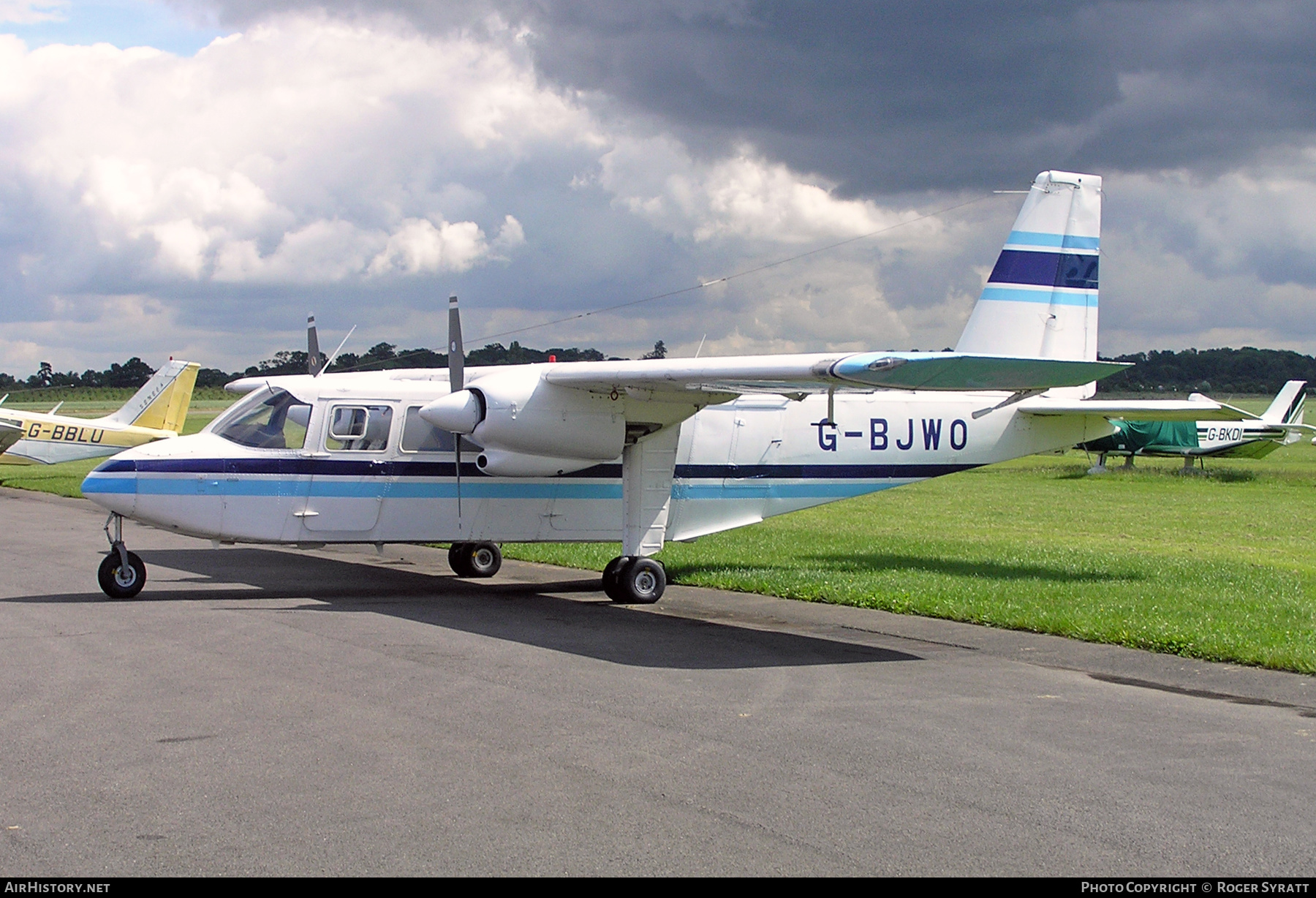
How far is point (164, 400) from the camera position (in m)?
34.8

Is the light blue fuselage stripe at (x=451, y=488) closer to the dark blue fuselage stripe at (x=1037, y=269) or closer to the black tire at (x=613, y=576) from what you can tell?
the black tire at (x=613, y=576)

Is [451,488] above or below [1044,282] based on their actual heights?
below

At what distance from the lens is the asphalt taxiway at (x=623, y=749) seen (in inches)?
195

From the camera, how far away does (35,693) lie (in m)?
7.91

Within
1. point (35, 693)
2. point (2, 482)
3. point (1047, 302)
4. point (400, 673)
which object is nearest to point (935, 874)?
point (400, 673)

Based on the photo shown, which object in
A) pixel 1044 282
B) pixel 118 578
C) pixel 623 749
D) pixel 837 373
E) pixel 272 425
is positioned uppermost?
pixel 1044 282

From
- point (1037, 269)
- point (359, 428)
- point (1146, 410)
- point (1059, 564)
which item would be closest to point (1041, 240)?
point (1037, 269)

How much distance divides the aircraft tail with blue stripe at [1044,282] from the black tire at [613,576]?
605 centimetres

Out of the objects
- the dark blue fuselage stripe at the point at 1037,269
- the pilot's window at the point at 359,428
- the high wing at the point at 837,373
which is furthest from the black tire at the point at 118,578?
the dark blue fuselage stripe at the point at 1037,269

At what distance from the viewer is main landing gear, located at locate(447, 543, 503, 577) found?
15742 millimetres

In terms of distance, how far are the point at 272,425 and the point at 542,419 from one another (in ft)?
10.8

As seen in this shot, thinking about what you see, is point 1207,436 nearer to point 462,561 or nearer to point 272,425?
point 462,561

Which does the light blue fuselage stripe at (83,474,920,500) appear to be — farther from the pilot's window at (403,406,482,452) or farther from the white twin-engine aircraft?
the pilot's window at (403,406,482,452)
